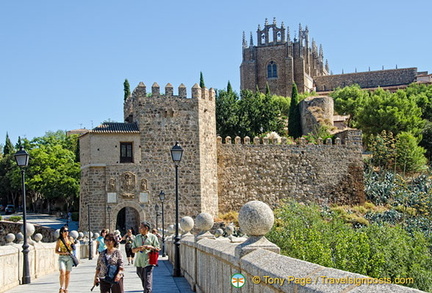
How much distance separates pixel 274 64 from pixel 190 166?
5432 centimetres

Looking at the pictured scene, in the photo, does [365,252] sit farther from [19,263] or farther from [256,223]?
[256,223]

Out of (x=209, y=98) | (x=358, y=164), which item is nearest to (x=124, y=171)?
(x=209, y=98)

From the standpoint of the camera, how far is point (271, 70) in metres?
85.1

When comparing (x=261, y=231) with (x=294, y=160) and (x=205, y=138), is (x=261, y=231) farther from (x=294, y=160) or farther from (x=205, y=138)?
(x=294, y=160)

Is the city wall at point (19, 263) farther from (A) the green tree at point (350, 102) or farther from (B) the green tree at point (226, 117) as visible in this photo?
(A) the green tree at point (350, 102)

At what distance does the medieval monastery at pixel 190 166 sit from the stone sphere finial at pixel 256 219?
26.0 metres

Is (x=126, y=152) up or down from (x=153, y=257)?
up

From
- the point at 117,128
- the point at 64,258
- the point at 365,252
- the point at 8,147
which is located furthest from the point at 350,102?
the point at 64,258

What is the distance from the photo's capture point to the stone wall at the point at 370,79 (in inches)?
3588

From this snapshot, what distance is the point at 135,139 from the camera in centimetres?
3275

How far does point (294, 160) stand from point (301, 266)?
3438 cm

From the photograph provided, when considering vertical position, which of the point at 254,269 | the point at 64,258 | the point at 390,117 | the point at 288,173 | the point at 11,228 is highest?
the point at 390,117

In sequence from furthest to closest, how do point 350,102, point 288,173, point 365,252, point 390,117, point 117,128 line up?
point 350,102 < point 390,117 < point 288,173 < point 117,128 < point 365,252

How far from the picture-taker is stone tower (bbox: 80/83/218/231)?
32.2 metres
